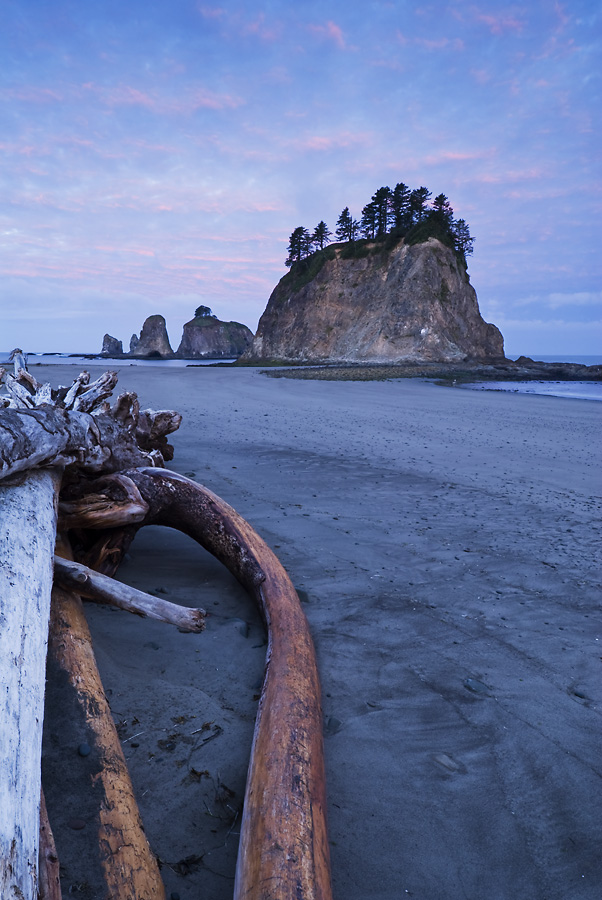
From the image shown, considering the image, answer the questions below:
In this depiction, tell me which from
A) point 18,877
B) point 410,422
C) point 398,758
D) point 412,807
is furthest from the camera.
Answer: point 410,422

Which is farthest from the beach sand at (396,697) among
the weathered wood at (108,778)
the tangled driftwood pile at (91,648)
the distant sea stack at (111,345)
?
the distant sea stack at (111,345)

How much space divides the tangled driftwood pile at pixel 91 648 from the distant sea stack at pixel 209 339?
120341 mm

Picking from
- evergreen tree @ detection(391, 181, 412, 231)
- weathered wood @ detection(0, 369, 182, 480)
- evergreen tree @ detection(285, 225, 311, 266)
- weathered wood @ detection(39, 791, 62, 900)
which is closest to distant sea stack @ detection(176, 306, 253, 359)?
evergreen tree @ detection(285, 225, 311, 266)

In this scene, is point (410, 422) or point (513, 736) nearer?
point (513, 736)

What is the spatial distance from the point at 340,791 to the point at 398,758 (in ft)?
0.96

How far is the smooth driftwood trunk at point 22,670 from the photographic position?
1111mm

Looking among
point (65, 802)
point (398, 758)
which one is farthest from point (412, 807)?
point (65, 802)

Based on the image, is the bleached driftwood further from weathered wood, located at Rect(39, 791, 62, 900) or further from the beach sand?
the beach sand

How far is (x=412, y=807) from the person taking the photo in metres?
1.86

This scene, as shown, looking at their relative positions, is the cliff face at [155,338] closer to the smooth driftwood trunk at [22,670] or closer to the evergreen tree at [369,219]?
the evergreen tree at [369,219]

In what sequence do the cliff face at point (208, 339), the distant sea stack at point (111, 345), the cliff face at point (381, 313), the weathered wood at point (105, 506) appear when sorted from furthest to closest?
the distant sea stack at point (111, 345) < the cliff face at point (208, 339) < the cliff face at point (381, 313) < the weathered wood at point (105, 506)

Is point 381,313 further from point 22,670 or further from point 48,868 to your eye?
point 48,868

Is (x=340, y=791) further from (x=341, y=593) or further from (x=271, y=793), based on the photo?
(x=341, y=593)

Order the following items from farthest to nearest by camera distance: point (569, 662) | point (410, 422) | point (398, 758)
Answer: point (410, 422) < point (569, 662) < point (398, 758)
